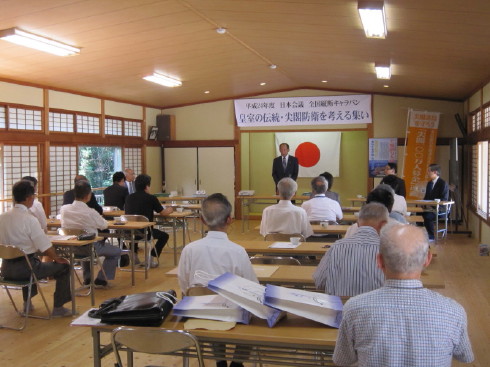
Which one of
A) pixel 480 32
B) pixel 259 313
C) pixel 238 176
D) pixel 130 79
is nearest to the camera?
pixel 259 313

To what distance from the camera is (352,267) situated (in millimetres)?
2865

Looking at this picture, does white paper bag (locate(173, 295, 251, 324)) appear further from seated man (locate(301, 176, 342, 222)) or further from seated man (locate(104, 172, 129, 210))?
seated man (locate(104, 172, 129, 210))

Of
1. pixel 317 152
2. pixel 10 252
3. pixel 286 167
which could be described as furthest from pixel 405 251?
pixel 317 152

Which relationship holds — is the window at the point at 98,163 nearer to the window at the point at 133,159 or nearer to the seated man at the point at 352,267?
the window at the point at 133,159

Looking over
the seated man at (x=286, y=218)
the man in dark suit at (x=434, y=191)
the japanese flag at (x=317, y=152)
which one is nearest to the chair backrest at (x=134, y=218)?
the seated man at (x=286, y=218)

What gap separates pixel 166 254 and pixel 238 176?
4669 millimetres

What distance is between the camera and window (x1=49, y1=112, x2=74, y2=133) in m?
8.89

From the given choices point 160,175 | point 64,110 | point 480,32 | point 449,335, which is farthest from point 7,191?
point 449,335

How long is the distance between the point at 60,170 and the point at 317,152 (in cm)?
613

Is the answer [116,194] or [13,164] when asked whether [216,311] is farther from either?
[13,164]

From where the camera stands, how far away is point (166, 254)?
844 cm

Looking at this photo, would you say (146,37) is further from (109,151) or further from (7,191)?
(109,151)

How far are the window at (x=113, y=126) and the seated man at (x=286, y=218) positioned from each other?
20.0 ft

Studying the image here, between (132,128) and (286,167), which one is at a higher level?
(132,128)
